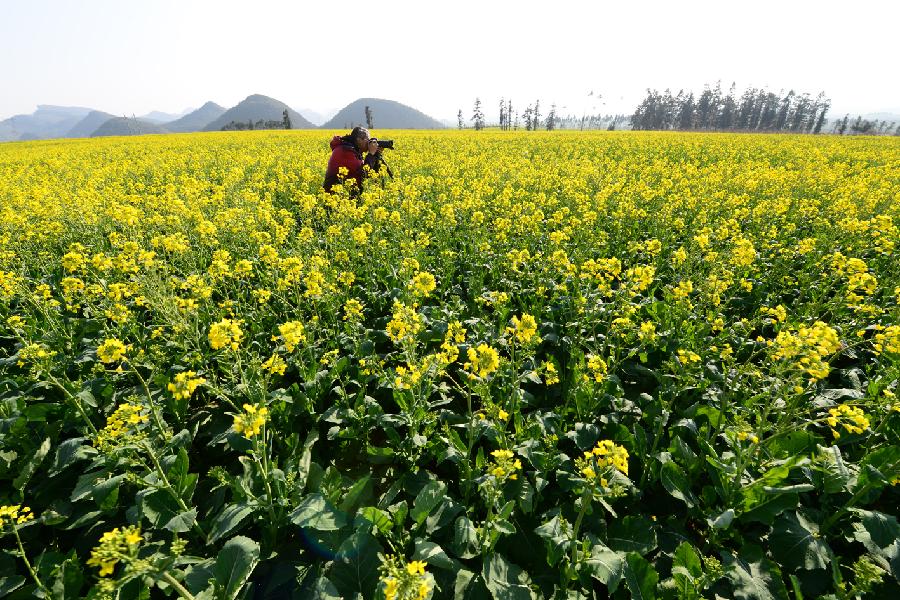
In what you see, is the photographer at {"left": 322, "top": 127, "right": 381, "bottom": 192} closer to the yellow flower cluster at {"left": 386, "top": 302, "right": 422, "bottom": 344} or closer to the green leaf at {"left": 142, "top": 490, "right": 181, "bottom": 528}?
the yellow flower cluster at {"left": 386, "top": 302, "right": 422, "bottom": 344}

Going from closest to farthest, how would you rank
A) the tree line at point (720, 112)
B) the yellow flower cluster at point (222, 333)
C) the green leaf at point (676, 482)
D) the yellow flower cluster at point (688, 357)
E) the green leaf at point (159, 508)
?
the green leaf at point (159, 508), the green leaf at point (676, 482), the yellow flower cluster at point (222, 333), the yellow flower cluster at point (688, 357), the tree line at point (720, 112)

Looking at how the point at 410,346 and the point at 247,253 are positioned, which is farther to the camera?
the point at 247,253

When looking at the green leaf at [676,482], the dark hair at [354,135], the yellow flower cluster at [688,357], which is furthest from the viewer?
the dark hair at [354,135]

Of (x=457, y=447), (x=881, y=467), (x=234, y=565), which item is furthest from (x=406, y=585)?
(x=881, y=467)

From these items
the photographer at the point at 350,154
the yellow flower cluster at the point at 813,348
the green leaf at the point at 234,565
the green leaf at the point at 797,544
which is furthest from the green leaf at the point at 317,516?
the photographer at the point at 350,154

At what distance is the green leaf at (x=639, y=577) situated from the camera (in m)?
2.32

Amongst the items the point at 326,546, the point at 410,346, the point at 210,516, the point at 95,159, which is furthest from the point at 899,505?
the point at 95,159

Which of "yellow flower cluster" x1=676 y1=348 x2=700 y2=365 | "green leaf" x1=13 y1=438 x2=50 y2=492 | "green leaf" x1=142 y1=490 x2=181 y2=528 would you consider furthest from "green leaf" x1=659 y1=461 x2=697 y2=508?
"green leaf" x1=13 y1=438 x2=50 y2=492

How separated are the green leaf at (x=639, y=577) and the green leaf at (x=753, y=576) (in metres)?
0.50

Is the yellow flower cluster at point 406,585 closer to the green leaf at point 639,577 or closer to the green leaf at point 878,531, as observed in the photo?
the green leaf at point 639,577

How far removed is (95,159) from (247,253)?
19087 millimetres

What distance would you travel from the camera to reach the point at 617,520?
288cm

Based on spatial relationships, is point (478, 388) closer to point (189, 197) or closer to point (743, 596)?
point (743, 596)

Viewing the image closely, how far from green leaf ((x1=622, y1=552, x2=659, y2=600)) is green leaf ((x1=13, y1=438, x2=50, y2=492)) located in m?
4.22
